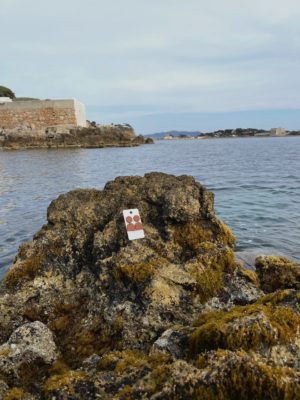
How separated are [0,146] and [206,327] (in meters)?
64.0

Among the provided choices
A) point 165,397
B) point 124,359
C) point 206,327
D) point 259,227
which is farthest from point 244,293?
point 259,227

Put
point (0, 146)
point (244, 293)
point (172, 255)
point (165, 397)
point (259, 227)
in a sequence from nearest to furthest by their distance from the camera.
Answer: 1. point (165, 397)
2. point (244, 293)
3. point (172, 255)
4. point (259, 227)
5. point (0, 146)

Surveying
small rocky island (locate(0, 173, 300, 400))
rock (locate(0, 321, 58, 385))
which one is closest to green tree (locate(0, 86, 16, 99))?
small rocky island (locate(0, 173, 300, 400))

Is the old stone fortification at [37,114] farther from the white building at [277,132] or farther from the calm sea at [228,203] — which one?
the white building at [277,132]

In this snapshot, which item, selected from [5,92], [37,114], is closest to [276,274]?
[37,114]

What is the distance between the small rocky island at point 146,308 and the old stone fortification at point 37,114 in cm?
6013

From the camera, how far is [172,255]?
611cm

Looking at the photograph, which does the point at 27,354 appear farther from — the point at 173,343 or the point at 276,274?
the point at 276,274

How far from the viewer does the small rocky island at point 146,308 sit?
299 cm

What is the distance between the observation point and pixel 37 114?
64500 millimetres

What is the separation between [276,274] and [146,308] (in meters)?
3.05

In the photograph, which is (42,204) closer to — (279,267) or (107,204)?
(107,204)

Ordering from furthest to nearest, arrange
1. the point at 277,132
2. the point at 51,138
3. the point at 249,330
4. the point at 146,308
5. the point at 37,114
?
the point at 277,132, the point at 37,114, the point at 51,138, the point at 146,308, the point at 249,330

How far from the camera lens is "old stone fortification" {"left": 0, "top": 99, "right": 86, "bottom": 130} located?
2518 inches
